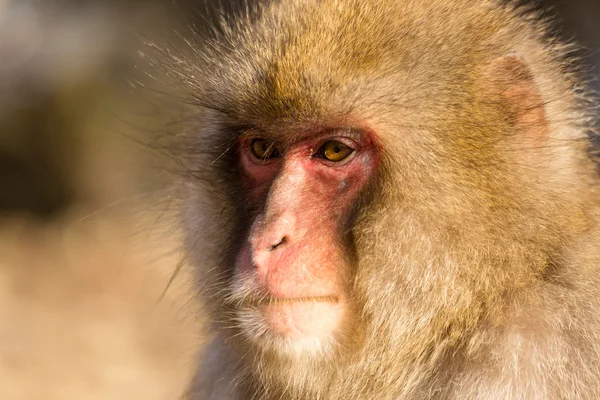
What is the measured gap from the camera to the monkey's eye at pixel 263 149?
9.78ft

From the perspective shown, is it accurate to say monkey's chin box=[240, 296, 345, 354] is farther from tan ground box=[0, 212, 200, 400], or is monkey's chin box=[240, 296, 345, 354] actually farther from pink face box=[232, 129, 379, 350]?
tan ground box=[0, 212, 200, 400]

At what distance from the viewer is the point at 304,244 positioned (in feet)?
8.63

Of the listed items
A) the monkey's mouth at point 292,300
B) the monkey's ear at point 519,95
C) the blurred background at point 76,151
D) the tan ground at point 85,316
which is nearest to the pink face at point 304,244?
the monkey's mouth at point 292,300

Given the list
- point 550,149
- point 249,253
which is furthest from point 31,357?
point 550,149

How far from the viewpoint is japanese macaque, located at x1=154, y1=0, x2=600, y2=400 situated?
258 centimetres

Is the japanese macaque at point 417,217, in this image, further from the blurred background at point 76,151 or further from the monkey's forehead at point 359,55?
the blurred background at point 76,151

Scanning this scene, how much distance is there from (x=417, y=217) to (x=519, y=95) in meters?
0.51

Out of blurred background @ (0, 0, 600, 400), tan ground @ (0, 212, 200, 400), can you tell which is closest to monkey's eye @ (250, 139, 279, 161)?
tan ground @ (0, 212, 200, 400)

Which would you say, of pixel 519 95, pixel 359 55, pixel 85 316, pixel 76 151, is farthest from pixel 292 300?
pixel 76 151

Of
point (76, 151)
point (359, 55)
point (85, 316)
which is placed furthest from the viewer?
point (76, 151)

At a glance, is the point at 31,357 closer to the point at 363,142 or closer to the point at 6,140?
the point at 6,140

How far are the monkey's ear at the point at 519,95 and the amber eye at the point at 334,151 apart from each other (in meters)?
0.49

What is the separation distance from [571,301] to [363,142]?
2.52 ft

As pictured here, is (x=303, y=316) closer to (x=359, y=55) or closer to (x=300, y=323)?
(x=300, y=323)
